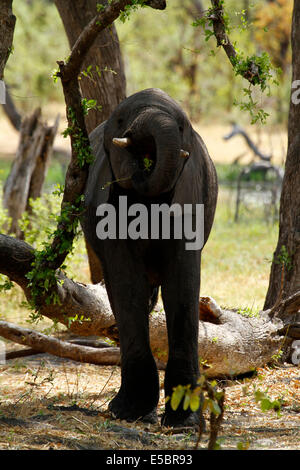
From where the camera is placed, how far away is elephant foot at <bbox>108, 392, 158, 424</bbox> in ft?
17.6

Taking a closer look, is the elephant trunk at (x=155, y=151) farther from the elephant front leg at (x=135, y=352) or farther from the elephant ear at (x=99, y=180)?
the elephant front leg at (x=135, y=352)

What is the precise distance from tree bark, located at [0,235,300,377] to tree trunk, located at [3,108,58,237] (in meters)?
4.86

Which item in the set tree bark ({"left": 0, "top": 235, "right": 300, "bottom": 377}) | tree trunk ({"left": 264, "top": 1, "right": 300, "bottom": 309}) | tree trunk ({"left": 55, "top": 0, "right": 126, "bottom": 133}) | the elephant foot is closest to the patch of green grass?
tree trunk ({"left": 264, "top": 1, "right": 300, "bottom": 309})

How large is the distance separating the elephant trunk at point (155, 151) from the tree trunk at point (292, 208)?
10.1ft

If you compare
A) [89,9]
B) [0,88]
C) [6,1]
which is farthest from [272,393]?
[89,9]

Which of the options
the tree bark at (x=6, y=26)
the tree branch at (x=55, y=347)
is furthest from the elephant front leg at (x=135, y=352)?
the tree bark at (x=6, y=26)

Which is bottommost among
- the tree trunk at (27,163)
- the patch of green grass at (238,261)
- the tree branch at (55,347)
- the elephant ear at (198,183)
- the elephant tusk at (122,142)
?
the tree branch at (55,347)

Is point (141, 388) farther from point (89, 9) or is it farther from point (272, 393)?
point (89, 9)

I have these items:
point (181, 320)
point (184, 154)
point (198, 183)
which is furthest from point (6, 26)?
point (181, 320)

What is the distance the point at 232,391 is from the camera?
6.91 metres

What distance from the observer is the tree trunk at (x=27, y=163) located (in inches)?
452

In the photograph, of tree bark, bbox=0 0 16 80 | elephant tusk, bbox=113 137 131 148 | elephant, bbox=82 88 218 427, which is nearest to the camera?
elephant tusk, bbox=113 137 131 148

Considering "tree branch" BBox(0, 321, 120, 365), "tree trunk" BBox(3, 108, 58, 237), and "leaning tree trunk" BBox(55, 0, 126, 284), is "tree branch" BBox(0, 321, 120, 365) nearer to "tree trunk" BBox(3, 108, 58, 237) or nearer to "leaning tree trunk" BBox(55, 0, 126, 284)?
"leaning tree trunk" BBox(55, 0, 126, 284)
